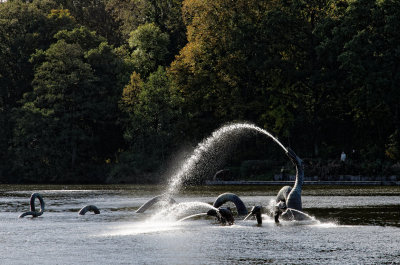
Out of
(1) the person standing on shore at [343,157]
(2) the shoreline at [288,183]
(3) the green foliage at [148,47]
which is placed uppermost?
(3) the green foliage at [148,47]

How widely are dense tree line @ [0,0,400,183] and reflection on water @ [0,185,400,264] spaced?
1405 inches

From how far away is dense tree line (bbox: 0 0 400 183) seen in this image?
236 feet

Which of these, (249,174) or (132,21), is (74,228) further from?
(132,21)

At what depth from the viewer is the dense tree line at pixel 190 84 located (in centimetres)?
7188

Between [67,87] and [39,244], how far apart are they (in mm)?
67752

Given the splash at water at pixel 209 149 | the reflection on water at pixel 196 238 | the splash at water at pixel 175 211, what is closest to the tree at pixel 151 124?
the splash at water at pixel 209 149

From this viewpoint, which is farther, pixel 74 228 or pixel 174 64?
pixel 174 64

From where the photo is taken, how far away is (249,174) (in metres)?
75.0

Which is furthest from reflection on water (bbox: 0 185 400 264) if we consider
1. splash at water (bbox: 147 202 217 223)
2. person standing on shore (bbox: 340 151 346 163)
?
person standing on shore (bbox: 340 151 346 163)

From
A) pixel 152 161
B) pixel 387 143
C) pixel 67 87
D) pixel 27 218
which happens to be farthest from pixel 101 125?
pixel 27 218

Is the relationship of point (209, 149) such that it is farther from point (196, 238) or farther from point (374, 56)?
point (196, 238)

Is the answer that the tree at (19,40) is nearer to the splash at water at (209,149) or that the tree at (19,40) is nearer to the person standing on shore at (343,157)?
the splash at water at (209,149)

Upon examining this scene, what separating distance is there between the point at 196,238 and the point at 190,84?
57.1m

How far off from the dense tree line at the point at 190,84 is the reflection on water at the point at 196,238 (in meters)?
35.7
